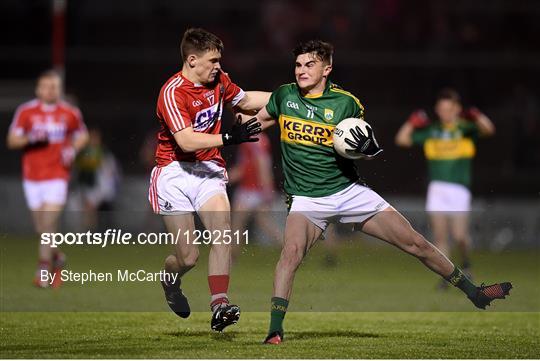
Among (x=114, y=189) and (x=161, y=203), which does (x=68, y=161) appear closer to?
(x=161, y=203)

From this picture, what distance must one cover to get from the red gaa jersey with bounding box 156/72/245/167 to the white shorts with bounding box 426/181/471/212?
5.78 meters

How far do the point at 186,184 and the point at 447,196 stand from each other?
6.25 meters

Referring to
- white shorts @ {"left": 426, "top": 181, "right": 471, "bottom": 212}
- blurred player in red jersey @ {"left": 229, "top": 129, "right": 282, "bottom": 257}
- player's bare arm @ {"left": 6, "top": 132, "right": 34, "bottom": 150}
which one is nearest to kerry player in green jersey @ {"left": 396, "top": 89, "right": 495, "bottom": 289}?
white shorts @ {"left": 426, "top": 181, "right": 471, "bottom": 212}

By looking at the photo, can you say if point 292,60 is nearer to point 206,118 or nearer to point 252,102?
point 252,102

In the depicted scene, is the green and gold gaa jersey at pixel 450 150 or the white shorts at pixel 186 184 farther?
the green and gold gaa jersey at pixel 450 150

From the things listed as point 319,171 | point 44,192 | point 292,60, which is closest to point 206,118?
point 319,171

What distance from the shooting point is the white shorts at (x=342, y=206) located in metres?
9.48

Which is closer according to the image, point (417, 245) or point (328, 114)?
point (328, 114)

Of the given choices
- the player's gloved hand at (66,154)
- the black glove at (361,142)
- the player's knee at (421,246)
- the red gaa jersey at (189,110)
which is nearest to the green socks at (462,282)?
the player's knee at (421,246)

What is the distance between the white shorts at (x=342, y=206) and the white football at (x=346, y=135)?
36 cm

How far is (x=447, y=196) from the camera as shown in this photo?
15.3 metres

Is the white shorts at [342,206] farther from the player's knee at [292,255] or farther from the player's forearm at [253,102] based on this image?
the player's forearm at [253,102]

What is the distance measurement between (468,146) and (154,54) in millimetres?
9255

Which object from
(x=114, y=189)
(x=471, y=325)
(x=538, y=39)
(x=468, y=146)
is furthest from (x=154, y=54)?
(x=471, y=325)
